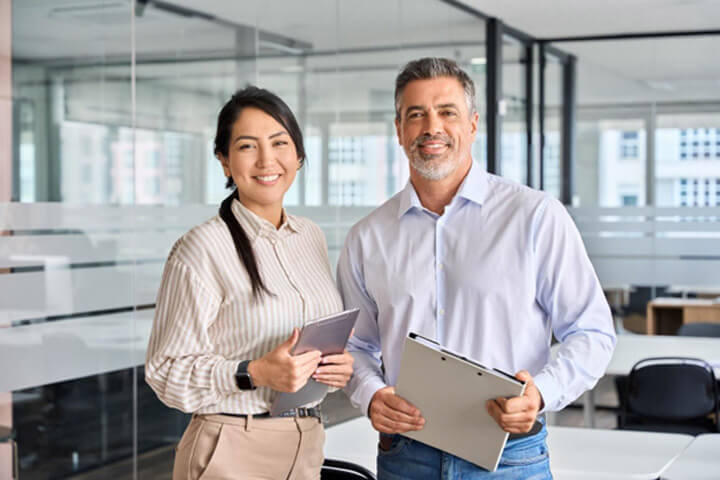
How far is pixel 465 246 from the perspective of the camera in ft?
7.08

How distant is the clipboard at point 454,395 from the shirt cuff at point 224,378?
0.36m

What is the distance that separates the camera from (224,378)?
198 centimetres

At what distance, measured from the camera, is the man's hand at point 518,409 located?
1.87 meters

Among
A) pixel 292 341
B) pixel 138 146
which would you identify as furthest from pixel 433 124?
pixel 138 146

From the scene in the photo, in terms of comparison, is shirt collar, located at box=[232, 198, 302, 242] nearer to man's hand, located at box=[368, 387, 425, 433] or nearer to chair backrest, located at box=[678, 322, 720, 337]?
man's hand, located at box=[368, 387, 425, 433]

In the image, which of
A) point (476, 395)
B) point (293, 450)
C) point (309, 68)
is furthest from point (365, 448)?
point (309, 68)

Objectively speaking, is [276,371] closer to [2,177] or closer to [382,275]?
[382,275]

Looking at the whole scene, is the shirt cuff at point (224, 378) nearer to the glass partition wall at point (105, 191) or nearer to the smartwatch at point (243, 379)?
the smartwatch at point (243, 379)

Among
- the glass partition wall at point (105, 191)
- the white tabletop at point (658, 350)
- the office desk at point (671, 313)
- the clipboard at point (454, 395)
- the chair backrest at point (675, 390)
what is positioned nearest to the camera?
the clipboard at point (454, 395)

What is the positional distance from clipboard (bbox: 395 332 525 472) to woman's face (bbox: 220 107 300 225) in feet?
1.75

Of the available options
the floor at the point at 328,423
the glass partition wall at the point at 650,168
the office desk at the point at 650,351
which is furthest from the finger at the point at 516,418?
the glass partition wall at the point at 650,168

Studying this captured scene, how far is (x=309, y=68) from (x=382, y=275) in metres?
3.48

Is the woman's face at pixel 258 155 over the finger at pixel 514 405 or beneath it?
over

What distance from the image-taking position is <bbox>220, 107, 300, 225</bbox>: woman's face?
2131 millimetres
